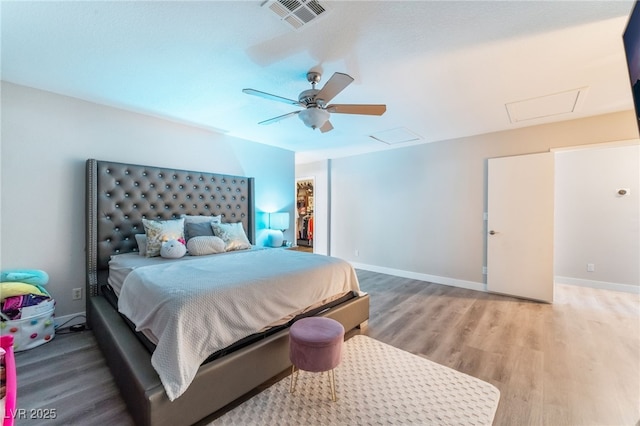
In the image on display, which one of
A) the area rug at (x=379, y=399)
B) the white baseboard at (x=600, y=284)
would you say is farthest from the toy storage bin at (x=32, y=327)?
the white baseboard at (x=600, y=284)

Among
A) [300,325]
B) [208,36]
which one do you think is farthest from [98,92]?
[300,325]

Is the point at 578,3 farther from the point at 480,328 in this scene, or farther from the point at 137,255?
the point at 137,255

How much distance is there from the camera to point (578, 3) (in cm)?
145

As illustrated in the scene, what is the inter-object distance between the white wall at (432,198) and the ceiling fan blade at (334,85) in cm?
294

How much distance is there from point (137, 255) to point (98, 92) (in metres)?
1.69

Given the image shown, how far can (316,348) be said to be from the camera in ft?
5.23

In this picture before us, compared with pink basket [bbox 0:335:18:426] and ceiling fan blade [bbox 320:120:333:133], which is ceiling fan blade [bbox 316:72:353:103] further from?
pink basket [bbox 0:335:18:426]

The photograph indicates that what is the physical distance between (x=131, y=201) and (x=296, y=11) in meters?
2.70

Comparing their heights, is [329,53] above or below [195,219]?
above

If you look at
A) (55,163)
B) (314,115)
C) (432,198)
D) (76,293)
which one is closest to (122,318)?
(76,293)

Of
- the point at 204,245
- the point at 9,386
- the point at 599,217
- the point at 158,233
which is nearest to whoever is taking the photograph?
the point at 9,386

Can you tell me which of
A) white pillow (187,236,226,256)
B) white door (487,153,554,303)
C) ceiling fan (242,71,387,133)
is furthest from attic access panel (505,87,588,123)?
white pillow (187,236,226,256)

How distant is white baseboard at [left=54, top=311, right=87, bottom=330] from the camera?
2539mm

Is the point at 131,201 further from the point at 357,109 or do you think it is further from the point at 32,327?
the point at 357,109
